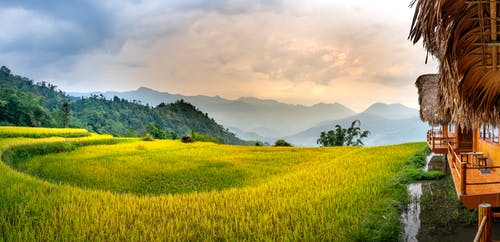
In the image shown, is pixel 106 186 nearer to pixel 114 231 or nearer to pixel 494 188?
pixel 114 231

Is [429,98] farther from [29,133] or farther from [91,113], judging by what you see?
[91,113]

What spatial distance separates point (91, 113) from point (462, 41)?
133 feet

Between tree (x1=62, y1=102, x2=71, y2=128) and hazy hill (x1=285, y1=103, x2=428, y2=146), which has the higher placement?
hazy hill (x1=285, y1=103, x2=428, y2=146)

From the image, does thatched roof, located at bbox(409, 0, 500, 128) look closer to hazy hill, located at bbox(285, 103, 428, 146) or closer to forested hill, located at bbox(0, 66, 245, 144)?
forested hill, located at bbox(0, 66, 245, 144)

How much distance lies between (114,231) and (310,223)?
2.62 m

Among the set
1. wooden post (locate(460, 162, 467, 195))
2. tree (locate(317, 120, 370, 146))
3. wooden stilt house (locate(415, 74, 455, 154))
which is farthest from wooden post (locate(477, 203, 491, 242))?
tree (locate(317, 120, 370, 146))

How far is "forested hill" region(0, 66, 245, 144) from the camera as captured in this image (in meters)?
27.2

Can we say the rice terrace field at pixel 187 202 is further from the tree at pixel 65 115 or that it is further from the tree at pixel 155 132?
the tree at pixel 65 115

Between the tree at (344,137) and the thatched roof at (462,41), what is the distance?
1029 inches

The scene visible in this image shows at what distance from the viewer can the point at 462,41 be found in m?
3.50

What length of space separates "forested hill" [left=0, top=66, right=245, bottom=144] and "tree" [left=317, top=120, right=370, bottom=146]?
9914mm

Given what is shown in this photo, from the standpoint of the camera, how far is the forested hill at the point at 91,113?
2717 centimetres

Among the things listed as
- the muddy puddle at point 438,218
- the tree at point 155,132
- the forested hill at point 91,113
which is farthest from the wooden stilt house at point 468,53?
the tree at point 155,132

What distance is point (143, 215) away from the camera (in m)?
5.55
